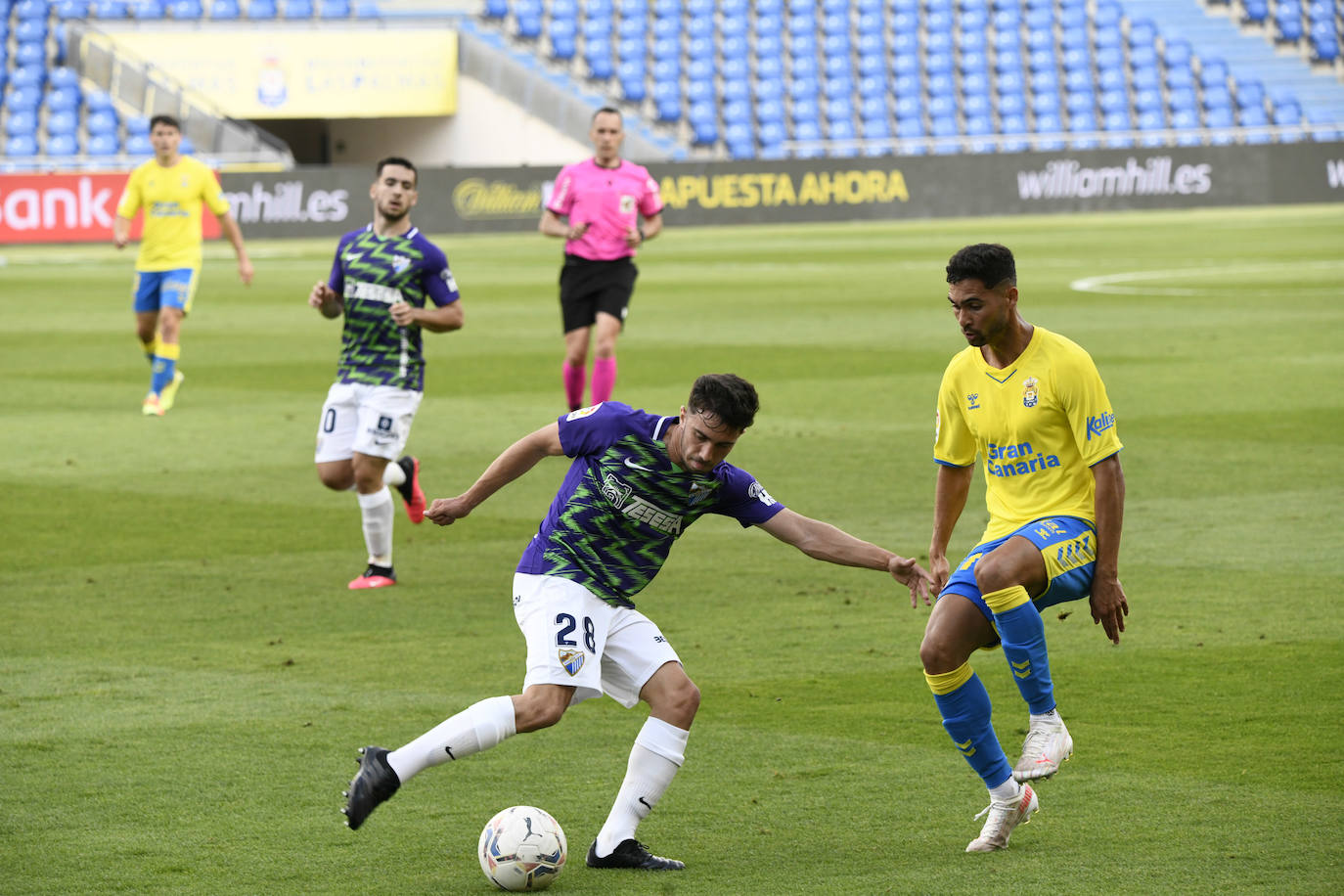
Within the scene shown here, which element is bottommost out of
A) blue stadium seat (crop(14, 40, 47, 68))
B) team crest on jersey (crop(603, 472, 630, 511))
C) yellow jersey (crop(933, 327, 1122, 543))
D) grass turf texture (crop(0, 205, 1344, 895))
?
grass turf texture (crop(0, 205, 1344, 895))

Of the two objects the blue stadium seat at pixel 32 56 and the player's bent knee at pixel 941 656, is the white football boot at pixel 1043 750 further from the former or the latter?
the blue stadium seat at pixel 32 56

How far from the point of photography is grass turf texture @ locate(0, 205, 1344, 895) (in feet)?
17.4

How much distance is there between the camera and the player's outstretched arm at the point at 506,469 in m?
5.44

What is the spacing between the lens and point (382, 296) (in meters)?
9.37

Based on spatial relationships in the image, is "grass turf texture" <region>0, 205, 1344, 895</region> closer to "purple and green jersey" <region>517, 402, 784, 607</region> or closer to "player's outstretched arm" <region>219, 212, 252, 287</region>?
"purple and green jersey" <region>517, 402, 784, 607</region>

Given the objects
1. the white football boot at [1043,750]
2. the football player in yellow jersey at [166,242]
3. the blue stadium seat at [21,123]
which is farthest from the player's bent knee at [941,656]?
the blue stadium seat at [21,123]

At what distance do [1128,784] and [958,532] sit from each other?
4508 mm

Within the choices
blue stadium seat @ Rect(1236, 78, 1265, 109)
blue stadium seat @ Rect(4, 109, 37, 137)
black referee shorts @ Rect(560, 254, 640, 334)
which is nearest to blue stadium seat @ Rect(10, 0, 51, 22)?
blue stadium seat @ Rect(4, 109, 37, 137)

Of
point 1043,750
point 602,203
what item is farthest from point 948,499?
point 602,203

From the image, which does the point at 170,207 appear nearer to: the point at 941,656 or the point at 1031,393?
the point at 1031,393

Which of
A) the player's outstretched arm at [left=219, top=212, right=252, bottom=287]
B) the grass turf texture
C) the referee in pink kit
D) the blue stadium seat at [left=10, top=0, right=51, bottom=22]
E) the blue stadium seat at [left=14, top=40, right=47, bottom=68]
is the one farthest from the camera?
the blue stadium seat at [left=10, top=0, right=51, bottom=22]

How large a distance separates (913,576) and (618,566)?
0.87 m

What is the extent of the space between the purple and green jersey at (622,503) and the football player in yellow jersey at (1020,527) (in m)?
0.69

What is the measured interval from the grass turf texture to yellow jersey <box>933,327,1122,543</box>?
0.97 meters
